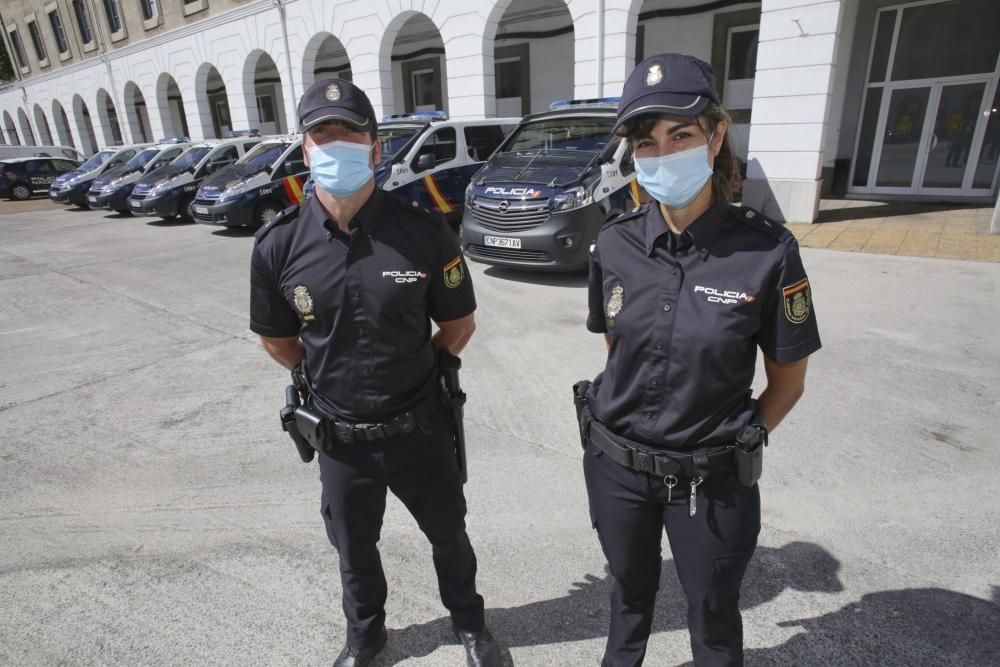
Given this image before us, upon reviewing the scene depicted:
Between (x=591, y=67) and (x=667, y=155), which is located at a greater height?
(x=591, y=67)

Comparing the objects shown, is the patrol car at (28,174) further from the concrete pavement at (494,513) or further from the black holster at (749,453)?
the black holster at (749,453)

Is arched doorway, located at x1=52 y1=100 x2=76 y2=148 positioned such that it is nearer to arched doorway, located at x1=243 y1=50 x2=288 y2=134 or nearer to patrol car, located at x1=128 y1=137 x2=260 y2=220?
arched doorway, located at x1=243 y1=50 x2=288 y2=134

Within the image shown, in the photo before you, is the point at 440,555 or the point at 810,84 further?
→ the point at 810,84

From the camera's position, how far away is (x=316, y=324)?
1.88 m

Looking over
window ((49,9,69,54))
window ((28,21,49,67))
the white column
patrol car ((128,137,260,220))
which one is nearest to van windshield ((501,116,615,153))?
the white column

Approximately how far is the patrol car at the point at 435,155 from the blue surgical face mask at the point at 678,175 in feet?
25.1

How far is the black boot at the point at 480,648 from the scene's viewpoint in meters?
2.09

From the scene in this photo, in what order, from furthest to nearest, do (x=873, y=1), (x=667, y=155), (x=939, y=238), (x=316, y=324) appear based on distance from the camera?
(x=873, y=1)
(x=939, y=238)
(x=316, y=324)
(x=667, y=155)

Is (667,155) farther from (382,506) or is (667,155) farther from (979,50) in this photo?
(979,50)

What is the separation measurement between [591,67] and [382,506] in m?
11.4

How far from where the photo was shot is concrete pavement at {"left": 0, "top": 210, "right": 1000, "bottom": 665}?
2.25 meters

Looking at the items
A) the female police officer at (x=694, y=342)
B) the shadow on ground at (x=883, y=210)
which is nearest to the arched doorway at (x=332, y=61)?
the shadow on ground at (x=883, y=210)

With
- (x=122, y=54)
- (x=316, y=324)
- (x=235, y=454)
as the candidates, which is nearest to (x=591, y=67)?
(x=235, y=454)

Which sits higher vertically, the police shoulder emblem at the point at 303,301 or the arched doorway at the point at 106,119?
the arched doorway at the point at 106,119
